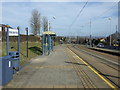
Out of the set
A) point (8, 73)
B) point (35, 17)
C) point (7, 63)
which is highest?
point (35, 17)

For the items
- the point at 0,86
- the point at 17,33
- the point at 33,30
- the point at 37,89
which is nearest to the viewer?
the point at 37,89

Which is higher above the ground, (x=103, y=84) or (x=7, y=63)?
(x=7, y=63)

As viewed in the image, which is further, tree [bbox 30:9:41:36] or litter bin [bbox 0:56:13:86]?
tree [bbox 30:9:41:36]

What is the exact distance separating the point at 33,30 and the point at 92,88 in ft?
189

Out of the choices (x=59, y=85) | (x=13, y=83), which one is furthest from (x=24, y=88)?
(x=59, y=85)

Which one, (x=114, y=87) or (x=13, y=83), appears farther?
(x=13, y=83)

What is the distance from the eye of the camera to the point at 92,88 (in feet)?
19.6

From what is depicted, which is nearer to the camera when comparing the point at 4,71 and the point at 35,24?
the point at 4,71

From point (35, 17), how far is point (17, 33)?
5469cm

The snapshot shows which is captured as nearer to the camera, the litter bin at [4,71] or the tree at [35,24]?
the litter bin at [4,71]

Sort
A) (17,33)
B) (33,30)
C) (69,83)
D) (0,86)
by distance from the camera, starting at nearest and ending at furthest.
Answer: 1. (0,86)
2. (69,83)
3. (17,33)
4. (33,30)

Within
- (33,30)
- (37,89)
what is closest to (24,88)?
(37,89)

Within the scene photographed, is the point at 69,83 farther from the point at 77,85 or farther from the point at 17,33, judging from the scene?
the point at 17,33

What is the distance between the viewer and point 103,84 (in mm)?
6559
